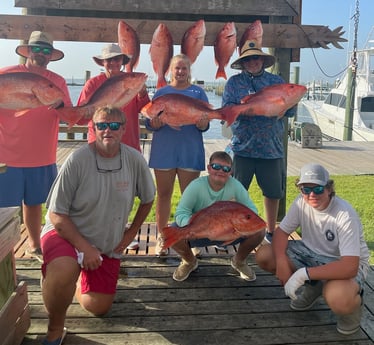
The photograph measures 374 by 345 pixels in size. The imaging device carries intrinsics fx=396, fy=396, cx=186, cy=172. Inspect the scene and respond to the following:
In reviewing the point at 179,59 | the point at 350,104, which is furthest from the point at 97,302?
the point at 350,104

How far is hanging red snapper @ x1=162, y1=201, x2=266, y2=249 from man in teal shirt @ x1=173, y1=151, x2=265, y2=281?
31 centimetres

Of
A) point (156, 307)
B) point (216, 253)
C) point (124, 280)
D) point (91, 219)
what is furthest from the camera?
point (216, 253)

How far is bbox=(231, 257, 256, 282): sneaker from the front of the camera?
3.35m

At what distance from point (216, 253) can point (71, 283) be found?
1780mm

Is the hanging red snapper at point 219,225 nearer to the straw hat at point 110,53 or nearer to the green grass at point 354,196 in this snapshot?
the straw hat at point 110,53

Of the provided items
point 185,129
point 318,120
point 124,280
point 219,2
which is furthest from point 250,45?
point 318,120

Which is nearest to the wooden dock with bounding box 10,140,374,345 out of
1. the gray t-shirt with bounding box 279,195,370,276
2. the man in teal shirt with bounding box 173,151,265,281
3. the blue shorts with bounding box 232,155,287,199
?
the man in teal shirt with bounding box 173,151,265,281

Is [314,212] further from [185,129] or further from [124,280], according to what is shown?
[124,280]

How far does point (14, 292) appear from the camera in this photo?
2.49m

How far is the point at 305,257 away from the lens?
2922 millimetres

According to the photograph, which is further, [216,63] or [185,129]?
[216,63]

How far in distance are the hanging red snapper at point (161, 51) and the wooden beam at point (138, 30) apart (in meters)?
0.19

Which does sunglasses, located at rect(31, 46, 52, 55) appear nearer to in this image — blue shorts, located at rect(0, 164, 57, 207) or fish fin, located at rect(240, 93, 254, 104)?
blue shorts, located at rect(0, 164, 57, 207)

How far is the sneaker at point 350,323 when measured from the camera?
261cm
